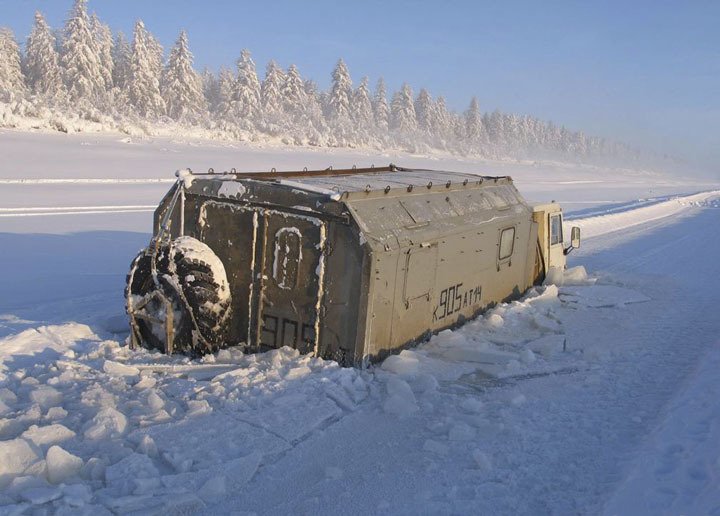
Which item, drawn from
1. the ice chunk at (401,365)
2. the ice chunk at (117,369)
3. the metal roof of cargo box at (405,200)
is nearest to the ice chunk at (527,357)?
the ice chunk at (401,365)

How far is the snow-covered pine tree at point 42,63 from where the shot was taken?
171 ft

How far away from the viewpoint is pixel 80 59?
50.5 meters

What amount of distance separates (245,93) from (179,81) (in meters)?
6.53

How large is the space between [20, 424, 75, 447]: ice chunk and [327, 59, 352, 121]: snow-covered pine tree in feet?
241

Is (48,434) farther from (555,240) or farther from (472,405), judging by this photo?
(555,240)

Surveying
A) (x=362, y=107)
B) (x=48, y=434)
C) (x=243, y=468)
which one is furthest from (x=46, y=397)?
(x=362, y=107)

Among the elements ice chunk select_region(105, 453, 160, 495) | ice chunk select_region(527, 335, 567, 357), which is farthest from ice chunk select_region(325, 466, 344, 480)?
ice chunk select_region(527, 335, 567, 357)

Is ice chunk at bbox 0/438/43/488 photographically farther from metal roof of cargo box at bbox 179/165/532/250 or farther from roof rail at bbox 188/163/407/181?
roof rail at bbox 188/163/407/181

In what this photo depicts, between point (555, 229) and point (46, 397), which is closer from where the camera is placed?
point (46, 397)

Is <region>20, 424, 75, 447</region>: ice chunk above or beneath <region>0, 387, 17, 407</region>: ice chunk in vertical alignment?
above

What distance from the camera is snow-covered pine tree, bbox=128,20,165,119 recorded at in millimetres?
54750

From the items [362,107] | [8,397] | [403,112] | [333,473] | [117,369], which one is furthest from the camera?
[403,112]

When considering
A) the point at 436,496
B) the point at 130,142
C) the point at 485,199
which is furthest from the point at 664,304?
the point at 130,142

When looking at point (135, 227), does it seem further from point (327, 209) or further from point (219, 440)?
point (219, 440)
